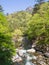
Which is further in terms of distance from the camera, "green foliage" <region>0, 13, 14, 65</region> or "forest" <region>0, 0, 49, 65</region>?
"forest" <region>0, 0, 49, 65</region>

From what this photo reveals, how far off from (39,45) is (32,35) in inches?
261

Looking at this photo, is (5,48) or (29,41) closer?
(5,48)

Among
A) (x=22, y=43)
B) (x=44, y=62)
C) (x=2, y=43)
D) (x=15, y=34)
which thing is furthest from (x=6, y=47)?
(x=15, y=34)

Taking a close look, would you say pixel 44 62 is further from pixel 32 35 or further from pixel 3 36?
pixel 32 35

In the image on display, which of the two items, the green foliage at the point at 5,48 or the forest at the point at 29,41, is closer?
the green foliage at the point at 5,48

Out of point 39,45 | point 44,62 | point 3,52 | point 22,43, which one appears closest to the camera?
point 3,52

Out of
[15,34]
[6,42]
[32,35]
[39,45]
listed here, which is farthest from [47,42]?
[15,34]

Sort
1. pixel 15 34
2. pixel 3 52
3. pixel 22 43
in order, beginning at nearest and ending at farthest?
pixel 3 52, pixel 22 43, pixel 15 34

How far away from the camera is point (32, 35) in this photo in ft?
168

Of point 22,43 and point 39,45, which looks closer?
point 39,45

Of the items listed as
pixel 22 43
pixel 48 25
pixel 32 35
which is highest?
pixel 48 25

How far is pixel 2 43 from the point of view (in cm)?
2147

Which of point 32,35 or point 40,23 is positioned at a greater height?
point 40,23

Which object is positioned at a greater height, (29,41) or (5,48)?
(5,48)
